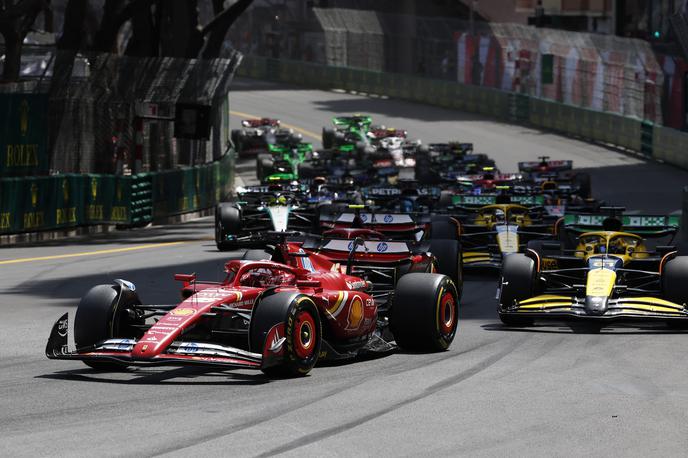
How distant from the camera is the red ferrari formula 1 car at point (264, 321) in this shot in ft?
43.2

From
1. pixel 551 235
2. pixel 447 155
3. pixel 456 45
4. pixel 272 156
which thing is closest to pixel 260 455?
pixel 551 235

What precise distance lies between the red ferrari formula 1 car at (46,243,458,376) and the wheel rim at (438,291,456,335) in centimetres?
1

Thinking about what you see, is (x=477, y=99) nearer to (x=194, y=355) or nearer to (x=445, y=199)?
(x=445, y=199)

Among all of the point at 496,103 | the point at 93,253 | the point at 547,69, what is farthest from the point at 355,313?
the point at 496,103

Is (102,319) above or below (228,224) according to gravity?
above

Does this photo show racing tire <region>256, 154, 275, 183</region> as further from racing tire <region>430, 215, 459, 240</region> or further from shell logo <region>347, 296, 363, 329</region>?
shell logo <region>347, 296, 363, 329</region>

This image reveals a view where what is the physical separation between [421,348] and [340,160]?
2864 centimetres

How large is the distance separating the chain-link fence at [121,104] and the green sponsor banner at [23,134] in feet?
3.48

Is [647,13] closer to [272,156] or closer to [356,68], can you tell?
[356,68]

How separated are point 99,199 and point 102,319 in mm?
21193

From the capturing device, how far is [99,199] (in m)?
34.8

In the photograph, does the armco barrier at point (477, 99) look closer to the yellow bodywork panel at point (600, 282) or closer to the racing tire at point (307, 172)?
the racing tire at point (307, 172)

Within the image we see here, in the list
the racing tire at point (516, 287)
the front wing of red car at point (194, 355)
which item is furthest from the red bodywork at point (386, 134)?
the front wing of red car at point (194, 355)

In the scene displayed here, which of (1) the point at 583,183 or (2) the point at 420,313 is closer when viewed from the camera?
(2) the point at 420,313
